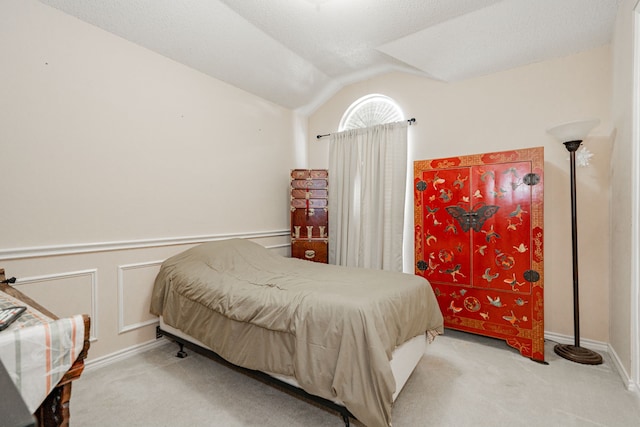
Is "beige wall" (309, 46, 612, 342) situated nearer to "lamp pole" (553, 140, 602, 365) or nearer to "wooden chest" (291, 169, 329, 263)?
"lamp pole" (553, 140, 602, 365)

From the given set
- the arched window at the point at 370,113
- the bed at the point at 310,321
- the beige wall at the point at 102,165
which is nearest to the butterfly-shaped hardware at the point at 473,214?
the bed at the point at 310,321

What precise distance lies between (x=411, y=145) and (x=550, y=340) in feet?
7.87

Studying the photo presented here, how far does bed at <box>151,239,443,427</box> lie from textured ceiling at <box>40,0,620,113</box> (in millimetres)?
1965

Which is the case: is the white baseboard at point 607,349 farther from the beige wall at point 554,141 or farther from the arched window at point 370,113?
the arched window at point 370,113

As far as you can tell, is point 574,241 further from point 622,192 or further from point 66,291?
point 66,291

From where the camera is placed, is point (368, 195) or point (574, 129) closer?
point (574, 129)

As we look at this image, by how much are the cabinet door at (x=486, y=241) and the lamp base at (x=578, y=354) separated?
0.89 feet

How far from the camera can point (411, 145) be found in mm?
3551

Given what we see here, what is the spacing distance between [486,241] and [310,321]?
74.2 inches

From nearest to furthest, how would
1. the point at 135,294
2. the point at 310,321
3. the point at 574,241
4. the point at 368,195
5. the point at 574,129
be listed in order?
the point at 310,321, the point at 574,129, the point at 574,241, the point at 135,294, the point at 368,195

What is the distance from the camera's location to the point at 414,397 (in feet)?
6.33

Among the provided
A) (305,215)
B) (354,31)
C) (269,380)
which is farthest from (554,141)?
(269,380)

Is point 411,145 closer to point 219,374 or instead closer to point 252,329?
point 252,329

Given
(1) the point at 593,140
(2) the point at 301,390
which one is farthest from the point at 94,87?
(1) the point at 593,140
